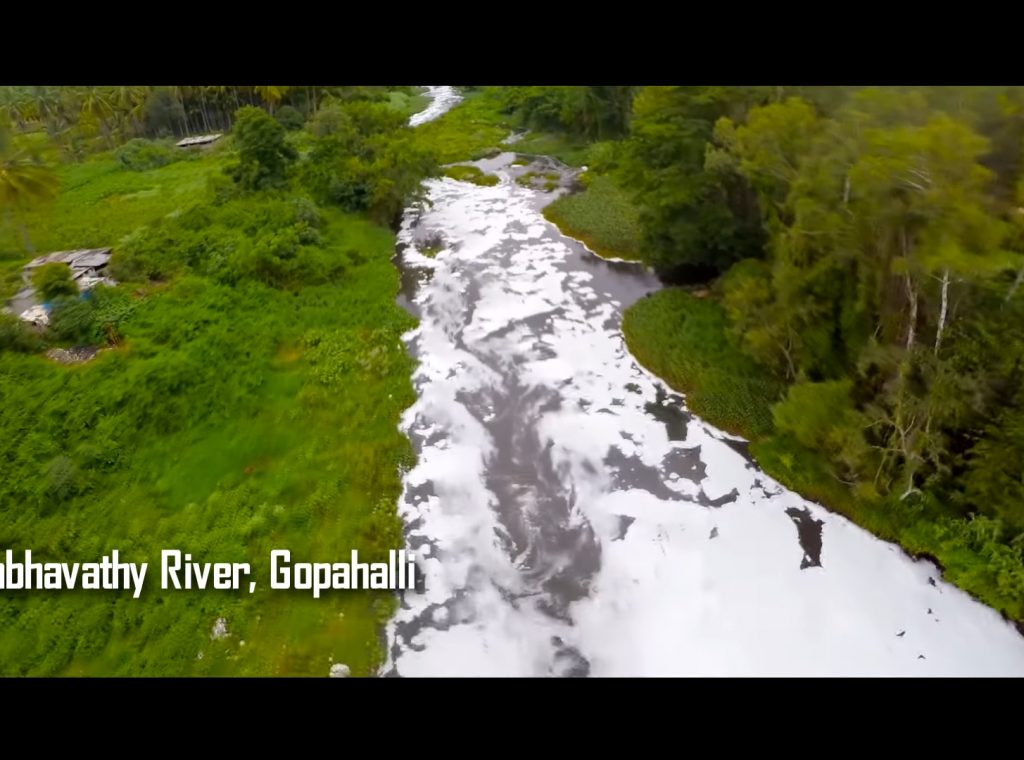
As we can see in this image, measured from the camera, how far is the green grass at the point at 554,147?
109ft

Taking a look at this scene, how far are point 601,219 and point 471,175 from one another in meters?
9.87

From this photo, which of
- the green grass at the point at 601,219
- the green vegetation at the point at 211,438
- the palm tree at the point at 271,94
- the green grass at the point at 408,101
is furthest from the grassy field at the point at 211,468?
the green grass at the point at 408,101

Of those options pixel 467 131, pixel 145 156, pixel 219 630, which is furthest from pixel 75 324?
pixel 467 131

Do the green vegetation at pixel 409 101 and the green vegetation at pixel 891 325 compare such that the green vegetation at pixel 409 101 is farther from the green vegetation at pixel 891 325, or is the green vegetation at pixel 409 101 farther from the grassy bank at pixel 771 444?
the green vegetation at pixel 891 325

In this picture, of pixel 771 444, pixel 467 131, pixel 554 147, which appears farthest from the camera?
pixel 467 131

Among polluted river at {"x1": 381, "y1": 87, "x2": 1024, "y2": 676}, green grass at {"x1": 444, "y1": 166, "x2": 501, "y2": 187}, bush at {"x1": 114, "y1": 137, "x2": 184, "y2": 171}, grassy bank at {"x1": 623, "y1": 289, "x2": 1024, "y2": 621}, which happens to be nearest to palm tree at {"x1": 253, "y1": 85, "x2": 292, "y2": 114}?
bush at {"x1": 114, "y1": 137, "x2": 184, "y2": 171}

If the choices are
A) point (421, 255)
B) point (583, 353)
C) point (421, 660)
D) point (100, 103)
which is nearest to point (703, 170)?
point (583, 353)

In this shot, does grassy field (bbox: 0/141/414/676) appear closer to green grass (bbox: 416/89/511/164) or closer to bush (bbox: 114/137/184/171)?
green grass (bbox: 416/89/511/164)

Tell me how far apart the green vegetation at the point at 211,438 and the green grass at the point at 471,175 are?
333 inches

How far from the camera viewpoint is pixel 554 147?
3556cm

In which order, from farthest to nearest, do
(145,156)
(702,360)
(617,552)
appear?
1. (145,156)
2. (702,360)
3. (617,552)

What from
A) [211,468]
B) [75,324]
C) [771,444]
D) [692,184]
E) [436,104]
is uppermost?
[692,184]

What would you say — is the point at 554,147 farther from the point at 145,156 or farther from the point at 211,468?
the point at 211,468

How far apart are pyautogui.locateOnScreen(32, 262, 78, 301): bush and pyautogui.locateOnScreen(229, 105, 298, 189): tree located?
10108mm
